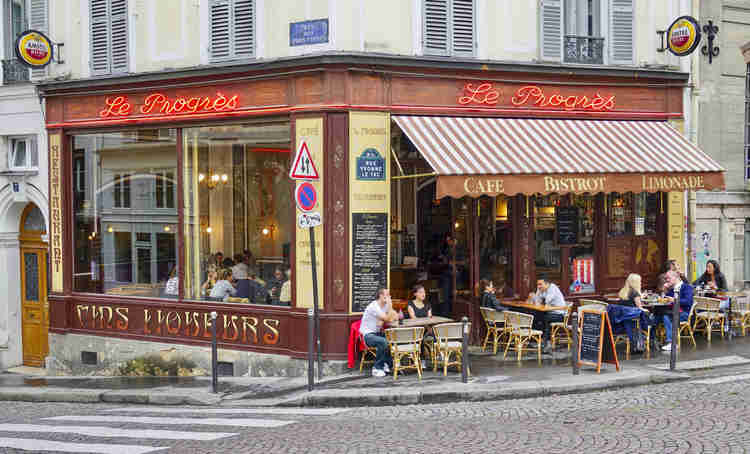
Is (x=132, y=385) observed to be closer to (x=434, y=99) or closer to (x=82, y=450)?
(x=82, y=450)

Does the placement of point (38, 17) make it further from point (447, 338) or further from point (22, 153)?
point (447, 338)

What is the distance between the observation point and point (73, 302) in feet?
53.6

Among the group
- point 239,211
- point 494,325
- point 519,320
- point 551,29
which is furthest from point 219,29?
point 519,320

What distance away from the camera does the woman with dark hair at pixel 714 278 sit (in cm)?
1579

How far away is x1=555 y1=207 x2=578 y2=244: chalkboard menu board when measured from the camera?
15222mm

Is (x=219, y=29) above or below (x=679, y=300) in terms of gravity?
above

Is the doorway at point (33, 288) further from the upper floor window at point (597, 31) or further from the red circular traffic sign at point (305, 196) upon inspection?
the upper floor window at point (597, 31)

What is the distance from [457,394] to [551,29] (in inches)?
273

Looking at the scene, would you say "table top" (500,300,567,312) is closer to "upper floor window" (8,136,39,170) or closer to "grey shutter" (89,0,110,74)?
"grey shutter" (89,0,110,74)

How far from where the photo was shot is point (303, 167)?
39.6 feet

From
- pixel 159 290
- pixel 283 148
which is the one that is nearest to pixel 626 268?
pixel 283 148

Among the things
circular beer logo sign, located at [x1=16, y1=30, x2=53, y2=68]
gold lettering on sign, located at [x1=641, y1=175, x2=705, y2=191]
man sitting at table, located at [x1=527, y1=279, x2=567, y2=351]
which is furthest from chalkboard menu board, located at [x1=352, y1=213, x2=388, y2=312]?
circular beer logo sign, located at [x1=16, y1=30, x2=53, y2=68]

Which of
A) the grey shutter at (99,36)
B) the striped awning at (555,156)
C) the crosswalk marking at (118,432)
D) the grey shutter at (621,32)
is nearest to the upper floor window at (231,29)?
the grey shutter at (99,36)

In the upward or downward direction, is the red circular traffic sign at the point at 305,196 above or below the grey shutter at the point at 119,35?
below
